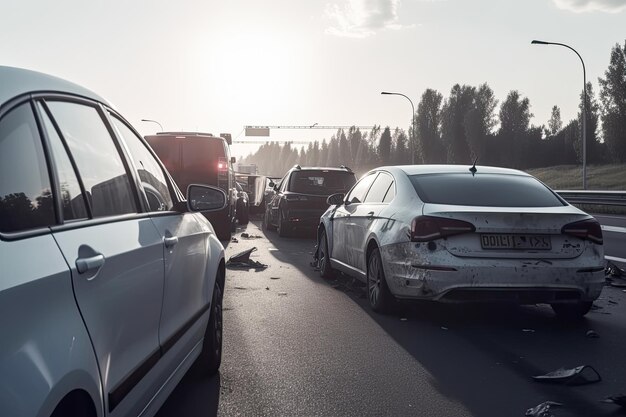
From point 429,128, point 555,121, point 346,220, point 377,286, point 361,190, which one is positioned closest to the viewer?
point 377,286

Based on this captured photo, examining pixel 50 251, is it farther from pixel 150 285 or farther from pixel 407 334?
pixel 407 334

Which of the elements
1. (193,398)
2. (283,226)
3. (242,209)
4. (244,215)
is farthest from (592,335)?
(244,215)

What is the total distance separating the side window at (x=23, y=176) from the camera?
2.22 m

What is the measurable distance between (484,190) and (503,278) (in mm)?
1111

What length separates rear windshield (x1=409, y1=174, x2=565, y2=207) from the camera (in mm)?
7324

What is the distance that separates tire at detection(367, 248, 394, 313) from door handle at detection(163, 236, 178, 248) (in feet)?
12.9

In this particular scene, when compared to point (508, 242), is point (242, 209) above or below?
below

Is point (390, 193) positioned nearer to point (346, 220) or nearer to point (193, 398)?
point (346, 220)

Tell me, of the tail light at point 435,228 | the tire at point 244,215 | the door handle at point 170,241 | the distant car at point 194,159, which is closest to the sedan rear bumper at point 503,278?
the tail light at point 435,228

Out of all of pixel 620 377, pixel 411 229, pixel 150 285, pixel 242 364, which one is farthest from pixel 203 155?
pixel 150 285

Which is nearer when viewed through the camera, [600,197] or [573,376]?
[573,376]

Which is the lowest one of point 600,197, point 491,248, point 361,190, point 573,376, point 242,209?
point 600,197

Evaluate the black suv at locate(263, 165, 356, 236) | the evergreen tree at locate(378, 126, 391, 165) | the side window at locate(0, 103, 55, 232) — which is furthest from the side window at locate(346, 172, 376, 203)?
the evergreen tree at locate(378, 126, 391, 165)

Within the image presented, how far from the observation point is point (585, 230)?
699cm
